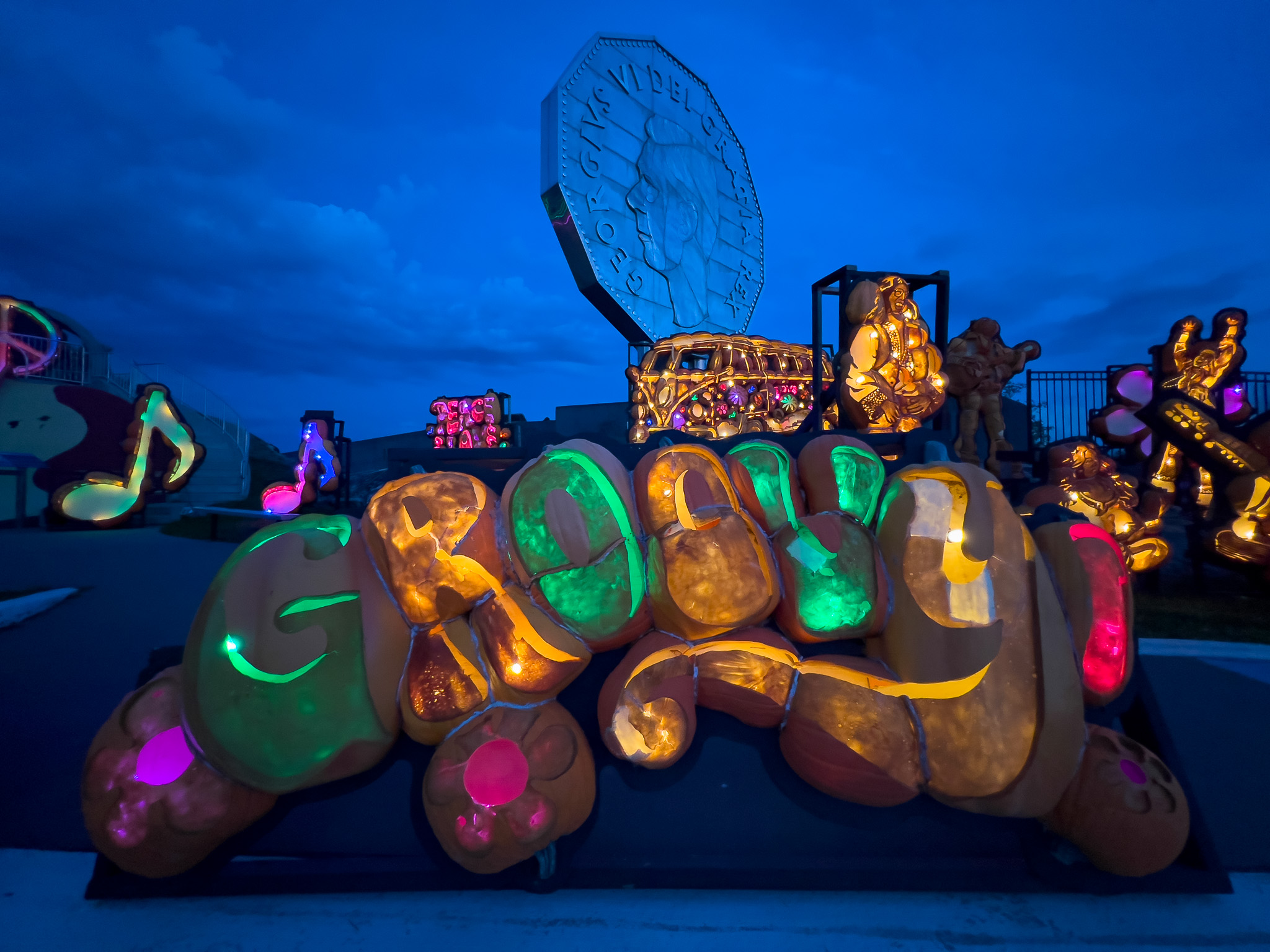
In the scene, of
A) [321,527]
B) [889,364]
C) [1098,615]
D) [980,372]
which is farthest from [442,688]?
[980,372]

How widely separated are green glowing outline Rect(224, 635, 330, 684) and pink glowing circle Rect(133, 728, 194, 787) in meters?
0.25

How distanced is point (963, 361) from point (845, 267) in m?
2.35

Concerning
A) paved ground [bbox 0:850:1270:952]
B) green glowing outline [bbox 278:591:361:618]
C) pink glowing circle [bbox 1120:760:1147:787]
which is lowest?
paved ground [bbox 0:850:1270:952]

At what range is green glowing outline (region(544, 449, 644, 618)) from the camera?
126cm

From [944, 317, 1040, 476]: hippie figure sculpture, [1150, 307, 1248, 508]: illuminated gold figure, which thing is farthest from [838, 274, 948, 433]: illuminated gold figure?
[1150, 307, 1248, 508]: illuminated gold figure

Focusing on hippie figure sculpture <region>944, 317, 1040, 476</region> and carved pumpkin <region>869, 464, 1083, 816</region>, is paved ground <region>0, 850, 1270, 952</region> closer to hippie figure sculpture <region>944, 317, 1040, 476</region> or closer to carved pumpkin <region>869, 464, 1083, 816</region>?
carved pumpkin <region>869, 464, 1083, 816</region>

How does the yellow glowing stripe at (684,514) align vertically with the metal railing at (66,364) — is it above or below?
below

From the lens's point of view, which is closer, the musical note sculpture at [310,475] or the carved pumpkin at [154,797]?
the carved pumpkin at [154,797]

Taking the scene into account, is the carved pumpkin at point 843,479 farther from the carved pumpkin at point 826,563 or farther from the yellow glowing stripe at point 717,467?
the yellow glowing stripe at point 717,467

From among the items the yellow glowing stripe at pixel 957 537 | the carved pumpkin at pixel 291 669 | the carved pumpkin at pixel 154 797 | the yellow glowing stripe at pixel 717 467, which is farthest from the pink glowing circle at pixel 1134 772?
the carved pumpkin at pixel 154 797

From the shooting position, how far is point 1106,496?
4.95 m

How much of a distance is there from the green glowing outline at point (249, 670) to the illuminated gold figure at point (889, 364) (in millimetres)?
4607

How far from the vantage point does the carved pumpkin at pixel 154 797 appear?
1.17m

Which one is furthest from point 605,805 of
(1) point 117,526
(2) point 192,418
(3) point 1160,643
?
(2) point 192,418
